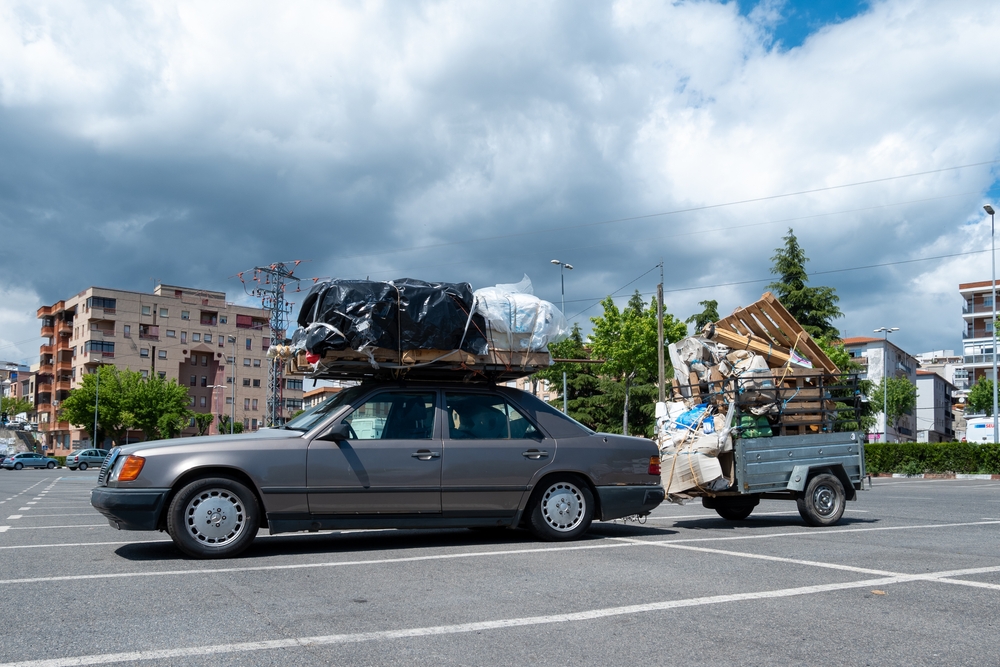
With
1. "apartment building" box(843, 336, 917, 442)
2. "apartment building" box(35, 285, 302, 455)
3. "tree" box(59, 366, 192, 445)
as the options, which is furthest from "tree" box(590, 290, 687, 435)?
"apartment building" box(35, 285, 302, 455)

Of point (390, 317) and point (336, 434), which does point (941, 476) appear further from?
point (336, 434)

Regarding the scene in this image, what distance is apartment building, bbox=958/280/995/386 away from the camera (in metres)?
100

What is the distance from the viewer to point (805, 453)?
1029 cm

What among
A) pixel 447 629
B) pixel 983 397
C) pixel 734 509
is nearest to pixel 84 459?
pixel 734 509

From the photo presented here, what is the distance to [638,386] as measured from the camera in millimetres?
52188

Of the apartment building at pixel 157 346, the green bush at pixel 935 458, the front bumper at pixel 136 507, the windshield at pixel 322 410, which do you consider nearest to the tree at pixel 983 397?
the green bush at pixel 935 458

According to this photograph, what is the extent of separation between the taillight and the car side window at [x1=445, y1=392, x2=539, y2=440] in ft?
4.22

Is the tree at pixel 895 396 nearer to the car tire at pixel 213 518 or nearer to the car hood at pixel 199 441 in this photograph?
the car hood at pixel 199 441

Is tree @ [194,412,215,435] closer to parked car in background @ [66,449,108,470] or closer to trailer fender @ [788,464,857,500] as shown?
parked car in background @ [66,449,108,470]

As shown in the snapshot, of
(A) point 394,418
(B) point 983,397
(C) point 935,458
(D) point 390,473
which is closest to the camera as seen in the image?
(D) point 390,473

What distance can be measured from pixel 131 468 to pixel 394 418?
2275 mm

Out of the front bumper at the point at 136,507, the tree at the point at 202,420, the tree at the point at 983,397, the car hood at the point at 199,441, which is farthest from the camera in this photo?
the tree at the point at 202,420

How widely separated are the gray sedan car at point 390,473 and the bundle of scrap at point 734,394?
3.80 ft

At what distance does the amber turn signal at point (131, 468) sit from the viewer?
731 cm
